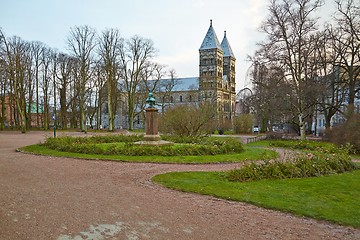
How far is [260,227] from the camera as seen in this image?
19.4ft

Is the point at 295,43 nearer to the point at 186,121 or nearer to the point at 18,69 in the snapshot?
the point at 186,121

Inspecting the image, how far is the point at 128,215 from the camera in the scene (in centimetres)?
624

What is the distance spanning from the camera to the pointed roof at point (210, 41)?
74438 mm

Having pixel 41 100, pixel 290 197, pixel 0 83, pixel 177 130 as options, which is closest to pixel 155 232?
pixel 290 197

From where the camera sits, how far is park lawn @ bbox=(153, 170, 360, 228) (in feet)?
22.3

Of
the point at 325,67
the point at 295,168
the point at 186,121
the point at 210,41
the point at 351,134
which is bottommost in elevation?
the point at 295,168

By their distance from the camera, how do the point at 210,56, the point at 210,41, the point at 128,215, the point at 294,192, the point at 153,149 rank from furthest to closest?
the point at 210,41 → the point at 210,56 → the point at 153,149 → the point at 294,192 → the point at 128,215

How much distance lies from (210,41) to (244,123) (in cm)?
3723

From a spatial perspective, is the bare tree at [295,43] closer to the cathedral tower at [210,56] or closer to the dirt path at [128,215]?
the dirt path at [128,215]

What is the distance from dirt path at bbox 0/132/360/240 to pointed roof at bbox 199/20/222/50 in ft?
224

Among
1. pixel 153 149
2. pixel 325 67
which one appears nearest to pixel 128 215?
pixel 153 149

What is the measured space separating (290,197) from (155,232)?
415 cm

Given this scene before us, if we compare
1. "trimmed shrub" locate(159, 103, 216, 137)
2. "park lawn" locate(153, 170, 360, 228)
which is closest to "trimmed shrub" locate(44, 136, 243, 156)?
"trimmed shrub" locate(159, 103, 216, 137)

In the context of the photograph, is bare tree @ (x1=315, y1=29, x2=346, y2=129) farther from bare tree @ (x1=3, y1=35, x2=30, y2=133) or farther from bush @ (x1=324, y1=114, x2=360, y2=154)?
bare tree @ (x1=3, y1=35, x2=30, y2=133)
